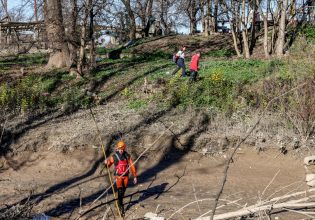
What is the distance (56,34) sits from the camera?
25.4 meters

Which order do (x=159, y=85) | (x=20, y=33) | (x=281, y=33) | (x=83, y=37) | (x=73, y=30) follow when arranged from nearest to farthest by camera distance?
(x=159, y=85)
(x=83, y=37)
(x=73, y=30)
(x=281, y=33)
(x=20, y=33)

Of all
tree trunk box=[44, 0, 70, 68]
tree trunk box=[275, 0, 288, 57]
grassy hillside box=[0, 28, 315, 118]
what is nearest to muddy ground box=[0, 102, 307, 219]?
grassy hillside box=[0, 28, 315, 118]

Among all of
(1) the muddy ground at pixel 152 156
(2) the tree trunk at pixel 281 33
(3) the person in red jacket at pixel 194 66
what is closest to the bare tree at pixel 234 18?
(2) the tree trunk at pixel 281 33

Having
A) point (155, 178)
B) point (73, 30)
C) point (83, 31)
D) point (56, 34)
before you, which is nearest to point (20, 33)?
point (56, 34)

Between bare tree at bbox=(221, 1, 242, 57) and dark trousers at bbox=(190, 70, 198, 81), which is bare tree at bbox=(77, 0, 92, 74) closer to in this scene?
dark trousers at bbox=(190, 70, 198, 81)

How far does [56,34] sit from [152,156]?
37.9 ft

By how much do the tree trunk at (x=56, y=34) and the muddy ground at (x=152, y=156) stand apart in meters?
7.58

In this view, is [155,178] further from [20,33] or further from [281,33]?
[20,33]

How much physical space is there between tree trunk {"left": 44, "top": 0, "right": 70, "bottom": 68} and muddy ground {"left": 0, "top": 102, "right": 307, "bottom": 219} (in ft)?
24.9

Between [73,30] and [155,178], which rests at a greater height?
[73,30]

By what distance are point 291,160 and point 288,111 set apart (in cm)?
194

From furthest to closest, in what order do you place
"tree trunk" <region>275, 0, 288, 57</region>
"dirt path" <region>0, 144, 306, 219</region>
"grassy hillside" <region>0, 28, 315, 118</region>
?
"tree trunk" <region>275, 0, 288, 57</region>, "grassy hillside" <region>0, 28, 315, 118</region>, "dirt path" <region>0, 144, 306, 219</region>

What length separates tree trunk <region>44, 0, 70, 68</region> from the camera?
24.9 meters

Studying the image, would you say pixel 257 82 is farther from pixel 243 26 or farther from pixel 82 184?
pixel 82 184
